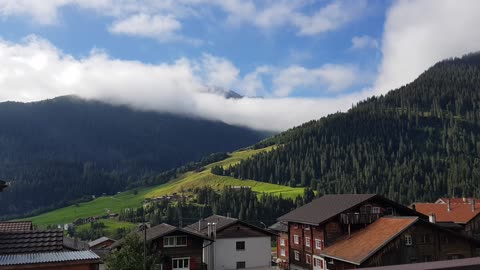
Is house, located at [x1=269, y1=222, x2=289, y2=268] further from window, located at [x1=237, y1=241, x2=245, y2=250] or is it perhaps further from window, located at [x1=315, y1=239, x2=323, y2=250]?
window, located at [x1=315, y1=239, x2=323, y2=250]

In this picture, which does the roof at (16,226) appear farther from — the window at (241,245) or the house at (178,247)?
the window at (241,245)

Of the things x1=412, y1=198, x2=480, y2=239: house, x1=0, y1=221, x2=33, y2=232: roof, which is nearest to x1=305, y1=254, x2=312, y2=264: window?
x1=412, y1=198, x2=480, y2=239: house

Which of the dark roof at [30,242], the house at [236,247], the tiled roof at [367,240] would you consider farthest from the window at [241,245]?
the dark roof at [30,242]

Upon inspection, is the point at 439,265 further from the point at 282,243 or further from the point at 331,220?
the point at 282,243

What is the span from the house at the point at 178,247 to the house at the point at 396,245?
14060mm

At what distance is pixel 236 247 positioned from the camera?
57062 millimetres

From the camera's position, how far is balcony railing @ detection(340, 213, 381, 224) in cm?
4903

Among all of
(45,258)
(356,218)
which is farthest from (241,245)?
(45,258)

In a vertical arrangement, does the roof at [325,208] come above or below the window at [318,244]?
above

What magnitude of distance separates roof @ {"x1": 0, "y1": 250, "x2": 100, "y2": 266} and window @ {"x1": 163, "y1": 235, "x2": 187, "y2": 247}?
101ft

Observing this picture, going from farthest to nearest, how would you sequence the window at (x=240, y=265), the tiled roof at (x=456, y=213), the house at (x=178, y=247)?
the tiled roof at (x=456, y=213) → the window at (x=240, y=265) → the house at (x=178, y=247)

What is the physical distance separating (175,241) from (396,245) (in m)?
23.4

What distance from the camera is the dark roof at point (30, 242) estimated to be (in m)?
19.0

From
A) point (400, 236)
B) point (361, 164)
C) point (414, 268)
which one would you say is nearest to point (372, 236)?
point (400, 236)
